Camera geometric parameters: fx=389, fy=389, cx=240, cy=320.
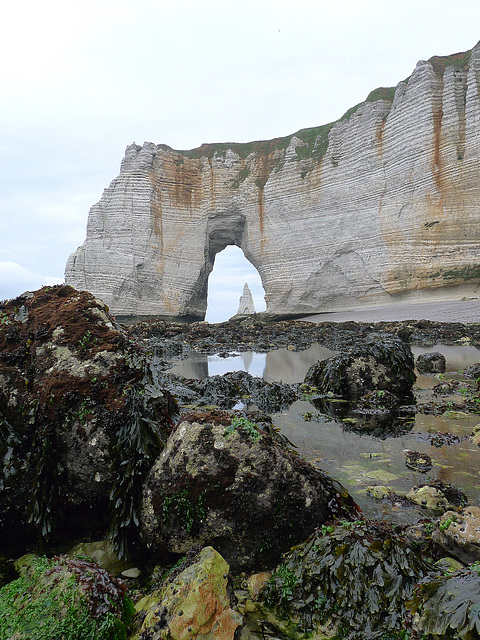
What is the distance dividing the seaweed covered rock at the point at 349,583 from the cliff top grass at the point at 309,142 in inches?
1265

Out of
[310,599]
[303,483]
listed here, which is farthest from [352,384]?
[310,599]

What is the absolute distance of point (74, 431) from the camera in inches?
106

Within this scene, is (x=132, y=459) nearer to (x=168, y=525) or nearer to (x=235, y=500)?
(x=168, y=525)

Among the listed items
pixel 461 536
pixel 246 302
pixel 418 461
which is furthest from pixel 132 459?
pixel 246 302

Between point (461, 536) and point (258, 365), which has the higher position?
point (461, 536)

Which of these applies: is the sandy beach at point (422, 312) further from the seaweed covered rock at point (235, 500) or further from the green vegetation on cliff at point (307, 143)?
the seaweed covered rock at point (235, 500)

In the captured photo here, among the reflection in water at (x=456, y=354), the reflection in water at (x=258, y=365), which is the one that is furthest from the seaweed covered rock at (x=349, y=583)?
the reflection in water at (x=456, y=354)

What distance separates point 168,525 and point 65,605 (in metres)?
0.74

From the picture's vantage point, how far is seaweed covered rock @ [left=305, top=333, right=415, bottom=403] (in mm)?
6676

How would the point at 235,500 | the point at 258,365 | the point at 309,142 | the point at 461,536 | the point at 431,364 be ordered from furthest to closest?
the point at 309,142 → the point at 258,365 → the point at 431,364 → the point at 235,500 → the point at 461,536

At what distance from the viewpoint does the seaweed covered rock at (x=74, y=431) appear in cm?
260

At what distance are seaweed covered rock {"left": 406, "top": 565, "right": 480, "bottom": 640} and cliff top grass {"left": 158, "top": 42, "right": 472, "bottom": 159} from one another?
1273 inches

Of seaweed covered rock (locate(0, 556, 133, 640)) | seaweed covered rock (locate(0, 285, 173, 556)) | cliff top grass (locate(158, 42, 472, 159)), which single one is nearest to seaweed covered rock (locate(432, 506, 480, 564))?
seaweed covered rock (locate(0, 556, 133, 640))

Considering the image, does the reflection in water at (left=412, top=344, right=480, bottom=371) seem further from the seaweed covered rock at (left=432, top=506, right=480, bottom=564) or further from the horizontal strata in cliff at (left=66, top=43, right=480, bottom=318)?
the horizontal strata in cliff at (left=66, top=43, right=480, bottom=318)
